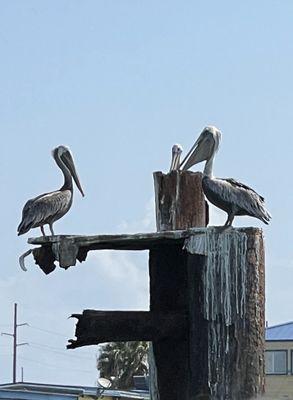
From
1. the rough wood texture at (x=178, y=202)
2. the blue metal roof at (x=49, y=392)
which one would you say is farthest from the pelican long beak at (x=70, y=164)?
the blue metal roof at (x=49, y=392)

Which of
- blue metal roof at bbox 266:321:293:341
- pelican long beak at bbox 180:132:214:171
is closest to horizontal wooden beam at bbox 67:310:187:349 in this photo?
pelican long beak at bbox 180:132:214:171

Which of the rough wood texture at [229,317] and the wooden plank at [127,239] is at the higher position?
the wooden plank at [127,239]

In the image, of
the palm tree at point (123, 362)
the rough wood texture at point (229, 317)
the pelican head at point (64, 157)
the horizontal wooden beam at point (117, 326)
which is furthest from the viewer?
the palm tree at point (123, 362)

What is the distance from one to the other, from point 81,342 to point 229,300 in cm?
105

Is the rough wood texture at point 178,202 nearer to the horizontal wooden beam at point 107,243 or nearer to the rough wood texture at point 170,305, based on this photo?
the rough wood texture at point 170,305

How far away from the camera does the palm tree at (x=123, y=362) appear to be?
54938 mm

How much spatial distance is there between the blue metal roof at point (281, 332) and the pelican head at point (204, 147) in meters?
40.8

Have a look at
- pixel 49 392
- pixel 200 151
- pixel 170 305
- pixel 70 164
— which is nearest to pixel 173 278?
pixel 170 305

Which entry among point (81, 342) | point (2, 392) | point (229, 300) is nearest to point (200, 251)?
point (229, 300)

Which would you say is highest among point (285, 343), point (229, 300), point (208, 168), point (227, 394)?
point (285, 343)

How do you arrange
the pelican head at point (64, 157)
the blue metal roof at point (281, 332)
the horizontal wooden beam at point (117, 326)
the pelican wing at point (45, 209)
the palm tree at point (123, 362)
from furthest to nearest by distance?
the palm tree at point (123, 362) → the blue metal roof at point (281, 332) → the pelican head at point (64, 157) → the pelican wing at point (45, 209) → the horizontal wooden beam at point (117, 326)

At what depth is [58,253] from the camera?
8883 millimetres

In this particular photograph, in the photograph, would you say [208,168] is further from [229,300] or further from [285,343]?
[285,343]

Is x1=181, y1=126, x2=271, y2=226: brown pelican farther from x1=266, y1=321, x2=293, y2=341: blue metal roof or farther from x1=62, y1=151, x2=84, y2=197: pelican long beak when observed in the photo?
x1=266, y1=321, x2=293, y2=341: blue metal roof
